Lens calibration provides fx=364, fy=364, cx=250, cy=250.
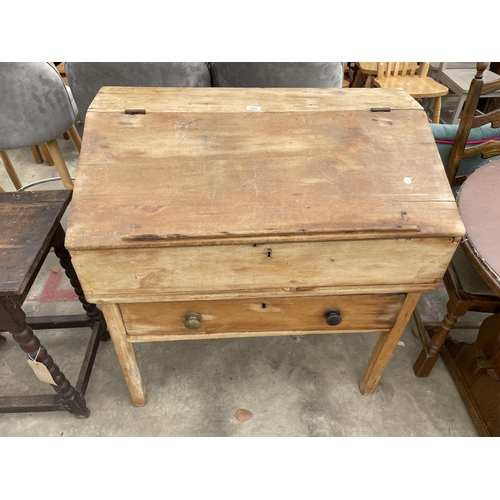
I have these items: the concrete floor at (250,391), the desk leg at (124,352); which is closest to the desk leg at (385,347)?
the concrete floor at (250,391)

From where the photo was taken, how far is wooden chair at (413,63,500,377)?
163 cm

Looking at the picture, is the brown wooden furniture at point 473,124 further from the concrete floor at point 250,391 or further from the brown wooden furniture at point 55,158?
the brown wooden furniture at point 55,158

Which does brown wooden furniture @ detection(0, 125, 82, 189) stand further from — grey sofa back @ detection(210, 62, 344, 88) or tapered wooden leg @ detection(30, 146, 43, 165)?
grey sofa back @ detection(210, 62, 344, 88)

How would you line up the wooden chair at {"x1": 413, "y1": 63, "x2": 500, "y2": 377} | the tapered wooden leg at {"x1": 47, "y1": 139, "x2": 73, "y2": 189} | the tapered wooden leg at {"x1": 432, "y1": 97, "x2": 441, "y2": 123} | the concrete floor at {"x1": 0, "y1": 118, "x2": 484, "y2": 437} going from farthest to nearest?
the tapered wooden leg at {"x1": 432, "y1": 97, "x2": 441, "y2": 123} < the tapered wooden leg at {"x1": 47, "y1": 139, "x2": 73, "y2": 189} < the concrete floor at {"x1": 0, "y1": 118, "x2": 484, "y2": 437} < the wooden chair at {"x1": 413, "y1": 63, "x2": 500, "y2": 377}

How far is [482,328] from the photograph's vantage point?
1.68 metres

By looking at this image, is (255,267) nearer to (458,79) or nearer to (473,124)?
(473,124)

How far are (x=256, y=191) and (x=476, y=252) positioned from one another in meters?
0.79

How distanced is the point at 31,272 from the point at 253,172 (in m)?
0.84

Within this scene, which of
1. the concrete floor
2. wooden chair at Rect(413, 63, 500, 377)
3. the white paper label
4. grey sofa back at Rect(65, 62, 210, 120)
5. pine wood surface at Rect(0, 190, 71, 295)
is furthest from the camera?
grey sofa back at Rect(65, 62, 210, 120)

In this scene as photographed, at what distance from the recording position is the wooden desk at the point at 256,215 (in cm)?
110

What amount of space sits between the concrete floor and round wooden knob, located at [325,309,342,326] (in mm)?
686

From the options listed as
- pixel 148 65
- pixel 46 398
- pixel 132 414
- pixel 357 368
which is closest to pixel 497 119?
pixel 357 368

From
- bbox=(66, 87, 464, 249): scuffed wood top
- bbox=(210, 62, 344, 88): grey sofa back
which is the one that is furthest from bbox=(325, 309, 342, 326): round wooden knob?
bbox=(210, 62, 344, 88): grey sofa back

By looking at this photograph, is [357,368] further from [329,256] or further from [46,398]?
[46,398]
